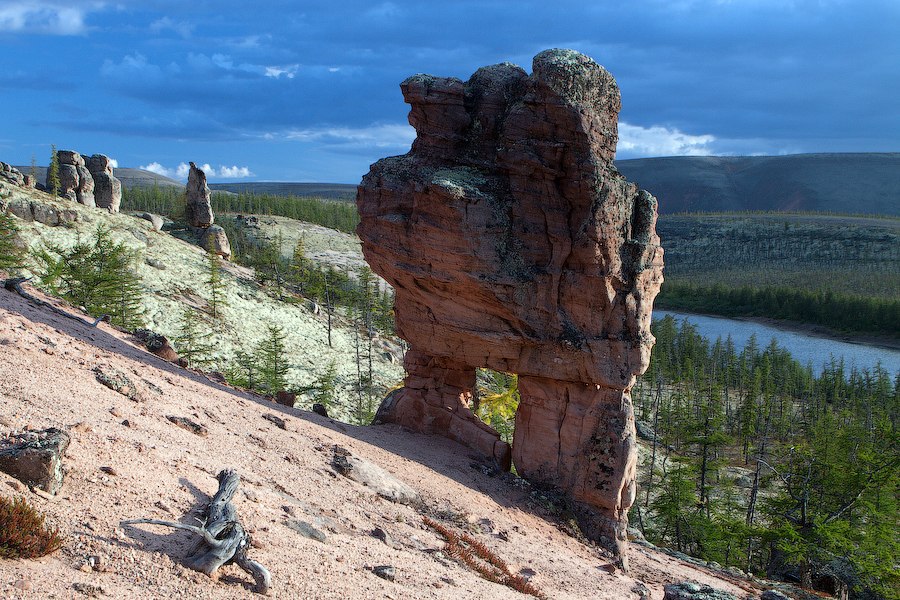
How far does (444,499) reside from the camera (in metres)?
18.9

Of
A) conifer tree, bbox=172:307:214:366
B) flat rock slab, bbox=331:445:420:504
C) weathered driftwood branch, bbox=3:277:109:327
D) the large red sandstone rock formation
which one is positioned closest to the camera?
flat rock slab, bbox=331:445:420:504

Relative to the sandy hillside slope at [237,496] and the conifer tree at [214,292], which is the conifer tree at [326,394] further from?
the sandy hillside slope at [237,496]

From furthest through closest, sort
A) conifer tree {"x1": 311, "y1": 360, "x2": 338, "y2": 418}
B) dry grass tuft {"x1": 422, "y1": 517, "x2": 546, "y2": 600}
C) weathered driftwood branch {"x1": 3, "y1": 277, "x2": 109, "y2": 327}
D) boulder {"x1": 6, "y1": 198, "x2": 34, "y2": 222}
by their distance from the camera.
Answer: boulder {"x1": 6, "y1": 198, "x2": 34, "y2": 222} < conifer tree {"x1": 311, "y1": 360, "x2": 338, "y2": 418} < weathered driftwood branch {"x1": 3, "y1": 277, "x2": 109, "y2": 327} < dry grass tuft {"x1": 422, "y1": 517, "x2": 546, "y2": 600}

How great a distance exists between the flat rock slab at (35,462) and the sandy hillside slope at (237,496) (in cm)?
26

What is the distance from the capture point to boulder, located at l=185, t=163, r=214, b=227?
78938 millimetres

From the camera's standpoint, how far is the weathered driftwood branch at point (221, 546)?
9523 mm

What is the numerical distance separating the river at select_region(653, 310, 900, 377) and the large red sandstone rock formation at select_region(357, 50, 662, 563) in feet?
294

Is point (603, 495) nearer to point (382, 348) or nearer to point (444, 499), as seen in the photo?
point (444, 499)

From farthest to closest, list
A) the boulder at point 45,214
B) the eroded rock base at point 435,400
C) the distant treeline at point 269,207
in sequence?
1. the distant treeline at point 269,207
2. the boulder at point 45,214
3. the eroded rock base at point 435,400

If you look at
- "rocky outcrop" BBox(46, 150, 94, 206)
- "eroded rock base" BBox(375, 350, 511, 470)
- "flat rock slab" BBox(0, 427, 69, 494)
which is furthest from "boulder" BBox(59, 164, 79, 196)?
"flat rock slab" BBox(0, 427, 69, 494)

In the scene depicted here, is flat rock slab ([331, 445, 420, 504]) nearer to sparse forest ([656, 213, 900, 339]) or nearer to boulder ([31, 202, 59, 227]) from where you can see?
boulder ([31, 202, 59, 227])

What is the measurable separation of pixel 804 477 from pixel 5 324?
34511 millimetres

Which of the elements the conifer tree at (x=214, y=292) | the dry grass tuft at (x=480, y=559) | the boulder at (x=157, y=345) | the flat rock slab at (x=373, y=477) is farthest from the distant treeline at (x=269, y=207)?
the dry grass tuft at (x=480, y=559)

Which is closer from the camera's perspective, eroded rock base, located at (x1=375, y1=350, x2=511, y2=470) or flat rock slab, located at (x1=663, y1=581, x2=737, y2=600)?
flat rock slab, located at (x1=663, y1=581, x2=737, y2=600)
